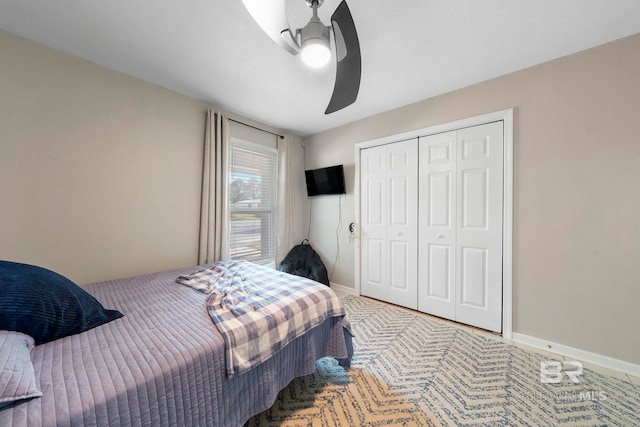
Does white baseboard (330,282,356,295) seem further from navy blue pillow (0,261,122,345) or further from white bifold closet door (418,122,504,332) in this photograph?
navy blue pillow (0,261,122,345)

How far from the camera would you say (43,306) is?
3.37 ft

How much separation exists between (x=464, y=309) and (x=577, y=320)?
778 millimetres

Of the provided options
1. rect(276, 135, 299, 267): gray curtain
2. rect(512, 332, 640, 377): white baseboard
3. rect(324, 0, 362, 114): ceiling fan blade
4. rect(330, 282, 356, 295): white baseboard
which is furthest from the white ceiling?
rect(330, 282, 356, 295): white baseboard

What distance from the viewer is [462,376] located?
62.0 inches

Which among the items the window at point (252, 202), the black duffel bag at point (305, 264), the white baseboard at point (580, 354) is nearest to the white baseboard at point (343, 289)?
the black duffel bag at point (305, 264)

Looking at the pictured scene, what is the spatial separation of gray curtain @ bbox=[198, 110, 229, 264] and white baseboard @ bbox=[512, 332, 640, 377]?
310 centimetres

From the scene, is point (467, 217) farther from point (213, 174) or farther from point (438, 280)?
point (213, 174)

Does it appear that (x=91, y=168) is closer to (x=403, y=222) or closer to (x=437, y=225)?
(x=403, y=222)

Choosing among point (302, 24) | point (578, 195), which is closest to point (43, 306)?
point (302, 24)

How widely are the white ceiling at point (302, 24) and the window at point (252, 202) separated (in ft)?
2.95

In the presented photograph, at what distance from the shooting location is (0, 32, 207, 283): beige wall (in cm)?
159

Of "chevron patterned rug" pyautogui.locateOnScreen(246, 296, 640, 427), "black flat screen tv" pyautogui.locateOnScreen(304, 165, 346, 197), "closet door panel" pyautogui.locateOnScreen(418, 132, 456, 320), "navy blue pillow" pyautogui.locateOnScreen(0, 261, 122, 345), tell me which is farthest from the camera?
"black flat screen tv" pyautogui.locateOnScreen(304, 165, 346, 197)

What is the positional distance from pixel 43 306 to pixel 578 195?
347 cm

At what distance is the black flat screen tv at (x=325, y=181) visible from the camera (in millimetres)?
3145
